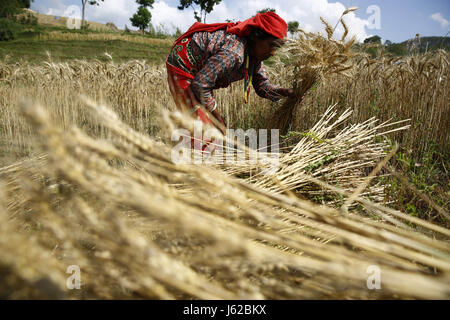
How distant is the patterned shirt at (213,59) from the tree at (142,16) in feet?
112

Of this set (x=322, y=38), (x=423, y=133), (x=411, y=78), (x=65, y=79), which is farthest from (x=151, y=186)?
(x=65, y=79)

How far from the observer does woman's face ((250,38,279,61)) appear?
1.70 metres

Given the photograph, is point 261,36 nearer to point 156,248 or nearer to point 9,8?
point 156,248

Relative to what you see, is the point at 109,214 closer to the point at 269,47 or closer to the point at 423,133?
the point at 269,47

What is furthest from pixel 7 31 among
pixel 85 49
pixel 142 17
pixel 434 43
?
pixel 434 43

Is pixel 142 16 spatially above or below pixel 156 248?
above

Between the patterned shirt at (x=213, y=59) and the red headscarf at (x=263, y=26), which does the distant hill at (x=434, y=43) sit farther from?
the patterned shirt at (x=213, y=59)

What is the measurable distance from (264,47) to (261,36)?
77 millimetres

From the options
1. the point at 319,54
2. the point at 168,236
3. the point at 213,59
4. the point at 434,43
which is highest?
the point at 434,43

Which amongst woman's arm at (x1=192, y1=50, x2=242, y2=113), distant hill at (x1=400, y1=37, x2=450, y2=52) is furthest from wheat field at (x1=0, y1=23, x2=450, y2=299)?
distant hill at (x1=400, y1=37, x2=450, y2=52)

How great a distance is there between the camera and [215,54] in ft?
5.44

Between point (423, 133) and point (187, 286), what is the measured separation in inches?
104

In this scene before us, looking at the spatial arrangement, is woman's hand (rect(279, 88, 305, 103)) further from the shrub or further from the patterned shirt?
the shrub

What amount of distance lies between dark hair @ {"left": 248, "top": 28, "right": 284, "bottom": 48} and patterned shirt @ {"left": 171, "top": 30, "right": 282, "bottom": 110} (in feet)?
0.20
